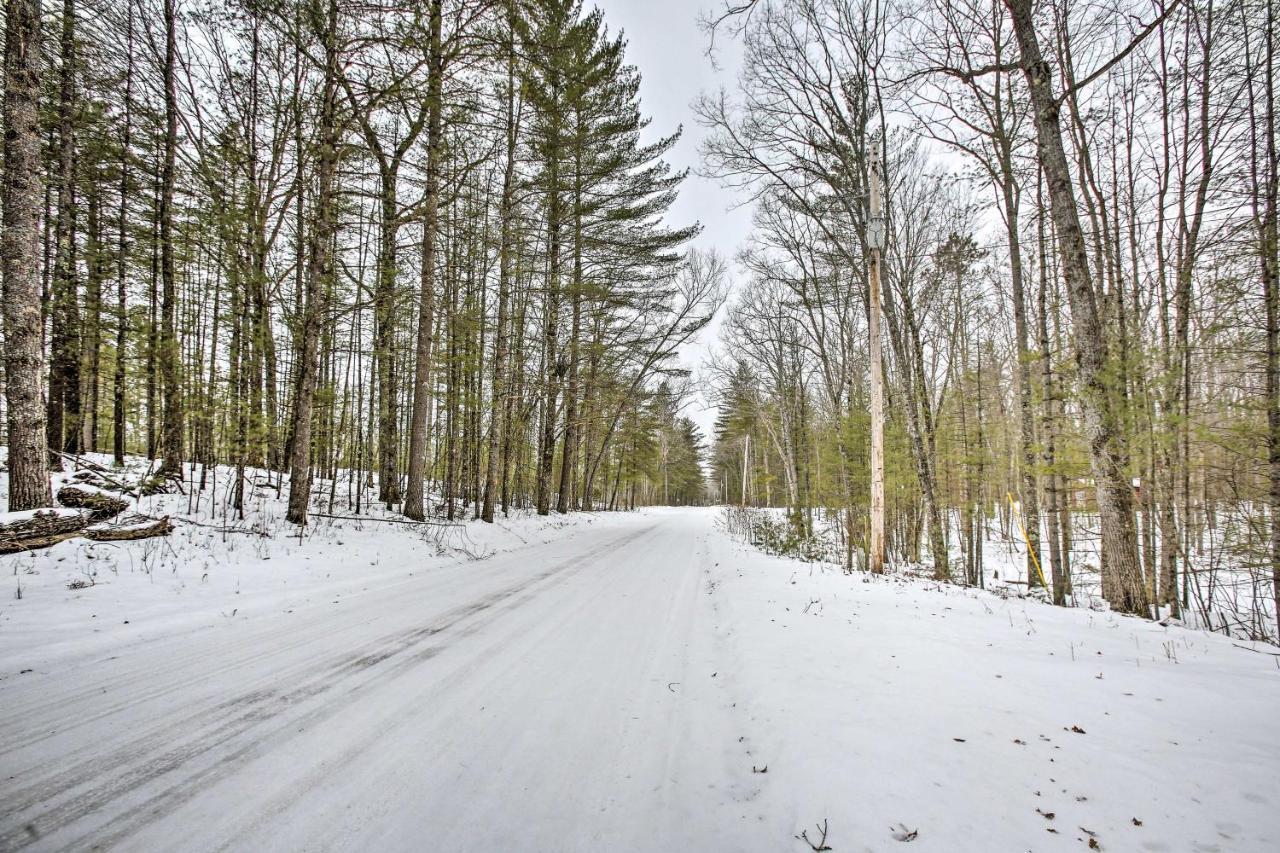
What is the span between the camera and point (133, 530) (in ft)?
17.4

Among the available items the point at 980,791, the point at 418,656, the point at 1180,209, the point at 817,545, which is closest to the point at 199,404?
the point at 418,656

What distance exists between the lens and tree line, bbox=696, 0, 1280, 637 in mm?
5648

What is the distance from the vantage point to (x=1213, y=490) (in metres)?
6.71

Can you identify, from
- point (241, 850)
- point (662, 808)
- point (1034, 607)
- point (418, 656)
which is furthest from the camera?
point (1034, 607)

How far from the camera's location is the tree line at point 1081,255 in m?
5.65

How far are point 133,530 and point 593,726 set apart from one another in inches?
249

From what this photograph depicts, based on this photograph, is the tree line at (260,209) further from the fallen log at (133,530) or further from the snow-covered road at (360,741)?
the snow-covered road at (360,741)

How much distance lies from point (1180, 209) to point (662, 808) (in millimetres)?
13311

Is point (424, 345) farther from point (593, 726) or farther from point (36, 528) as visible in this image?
point (593, 726)

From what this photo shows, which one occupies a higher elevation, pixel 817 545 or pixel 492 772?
pixel 492 772

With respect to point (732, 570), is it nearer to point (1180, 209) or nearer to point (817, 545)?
point (817, 545)

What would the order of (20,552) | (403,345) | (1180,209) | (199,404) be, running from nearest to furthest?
(20,552), (199,404), (1180,209), (403,345)

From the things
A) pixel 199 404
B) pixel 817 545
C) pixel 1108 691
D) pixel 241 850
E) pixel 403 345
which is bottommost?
pixel 817 545

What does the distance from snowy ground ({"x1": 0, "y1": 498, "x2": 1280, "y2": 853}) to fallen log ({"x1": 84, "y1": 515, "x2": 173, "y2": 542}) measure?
0.31 m
